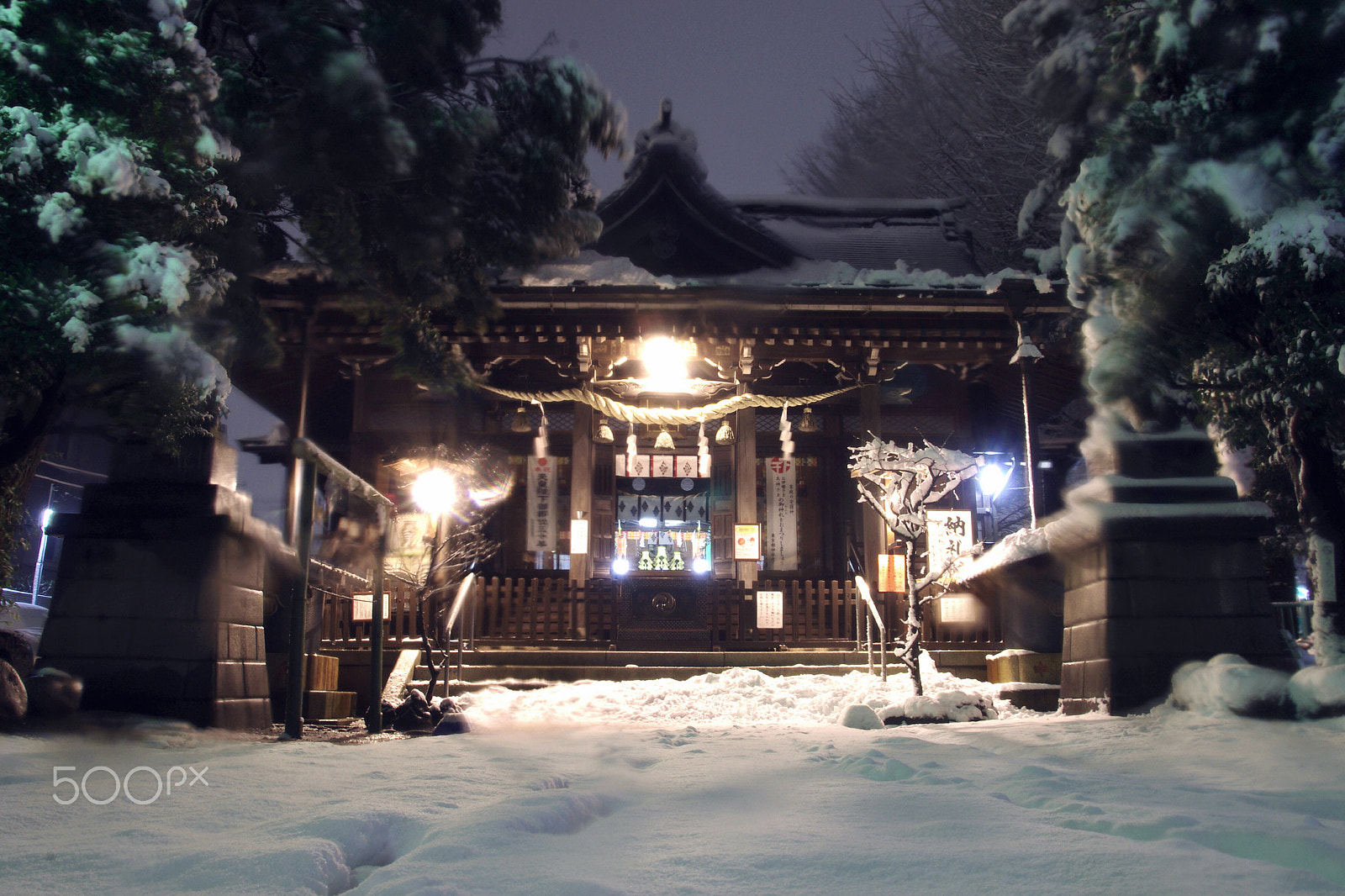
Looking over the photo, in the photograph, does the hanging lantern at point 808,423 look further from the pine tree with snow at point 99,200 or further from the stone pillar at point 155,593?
the pine tree with snow at point 99,200

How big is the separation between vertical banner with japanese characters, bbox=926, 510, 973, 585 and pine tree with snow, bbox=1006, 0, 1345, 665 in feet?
18.9

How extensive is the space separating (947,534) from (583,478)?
5.41 m

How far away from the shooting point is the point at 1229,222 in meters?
5.58

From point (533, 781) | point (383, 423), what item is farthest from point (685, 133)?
point (533, 781)

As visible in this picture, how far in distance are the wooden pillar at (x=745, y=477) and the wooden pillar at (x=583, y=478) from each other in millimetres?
2253

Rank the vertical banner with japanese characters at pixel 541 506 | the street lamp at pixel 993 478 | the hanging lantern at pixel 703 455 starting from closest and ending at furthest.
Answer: the hanging lantern at pixel 703 455, the vertical banner with japanese characters at pixel 541 506, the street lamp at pixel 993 478

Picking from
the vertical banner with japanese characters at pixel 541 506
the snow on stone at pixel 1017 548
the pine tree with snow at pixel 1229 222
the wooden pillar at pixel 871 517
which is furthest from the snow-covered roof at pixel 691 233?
the pine tree with snow at pixel 1229 222

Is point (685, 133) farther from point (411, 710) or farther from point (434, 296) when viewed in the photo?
point (411, 710)

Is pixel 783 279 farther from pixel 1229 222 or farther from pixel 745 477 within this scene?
pixel 1229 222

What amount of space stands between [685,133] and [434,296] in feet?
28.5

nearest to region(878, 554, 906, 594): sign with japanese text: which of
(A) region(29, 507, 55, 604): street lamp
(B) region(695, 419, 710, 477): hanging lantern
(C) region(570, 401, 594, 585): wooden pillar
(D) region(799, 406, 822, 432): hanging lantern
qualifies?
(D) region(799, 406, 822, 432): hanging lantern

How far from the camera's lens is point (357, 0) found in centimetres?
624

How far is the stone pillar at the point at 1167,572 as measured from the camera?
21.1 feet

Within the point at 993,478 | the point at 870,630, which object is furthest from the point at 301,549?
the point at 993,478
